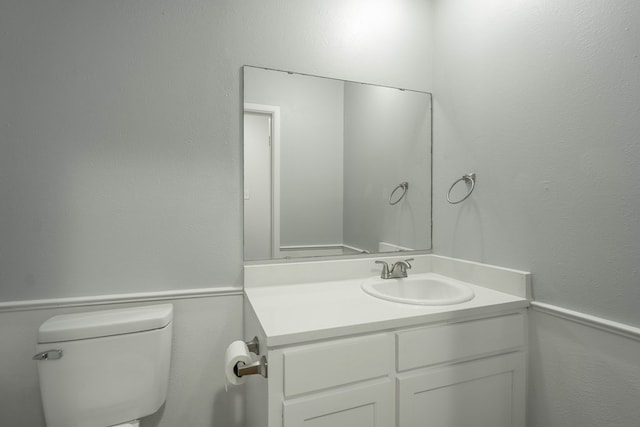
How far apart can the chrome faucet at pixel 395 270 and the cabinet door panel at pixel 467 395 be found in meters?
0.50

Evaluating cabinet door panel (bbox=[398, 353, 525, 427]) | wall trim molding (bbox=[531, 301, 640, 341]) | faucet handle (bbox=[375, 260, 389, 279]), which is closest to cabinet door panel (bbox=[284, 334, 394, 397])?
cabinet door panel (bbox=[398, 353, 525, 427])

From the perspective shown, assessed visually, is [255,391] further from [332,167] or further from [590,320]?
[590,320]

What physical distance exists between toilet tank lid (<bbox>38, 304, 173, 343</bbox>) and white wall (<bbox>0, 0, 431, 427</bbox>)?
0.35ft

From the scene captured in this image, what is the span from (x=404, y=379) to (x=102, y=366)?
1.04 m

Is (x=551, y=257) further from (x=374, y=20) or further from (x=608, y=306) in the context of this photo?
(x=374, y=20)

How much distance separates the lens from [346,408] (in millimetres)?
999

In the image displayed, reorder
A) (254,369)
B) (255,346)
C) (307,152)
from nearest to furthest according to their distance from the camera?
(254,369) → (255,346) → (307,152)

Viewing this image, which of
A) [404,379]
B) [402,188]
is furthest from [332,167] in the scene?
[404,379]

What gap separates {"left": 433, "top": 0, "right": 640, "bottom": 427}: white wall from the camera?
0.97 meters

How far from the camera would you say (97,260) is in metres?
1.25

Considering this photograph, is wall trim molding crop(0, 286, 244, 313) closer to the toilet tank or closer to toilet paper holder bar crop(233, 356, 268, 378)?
the toilet tank

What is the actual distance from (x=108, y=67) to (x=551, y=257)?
184 cm

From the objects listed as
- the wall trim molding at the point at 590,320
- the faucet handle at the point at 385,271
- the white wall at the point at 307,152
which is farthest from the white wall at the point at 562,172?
the white wall at the point at 307,152

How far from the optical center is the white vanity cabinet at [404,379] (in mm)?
945
